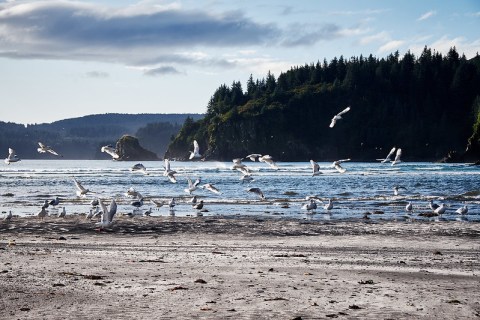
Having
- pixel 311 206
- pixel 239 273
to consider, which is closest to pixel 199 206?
pixel 311 206

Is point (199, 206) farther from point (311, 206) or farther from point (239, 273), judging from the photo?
point (239, 273)

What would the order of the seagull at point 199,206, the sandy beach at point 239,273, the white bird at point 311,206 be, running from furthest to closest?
the seagull at point 199,206, the white bird at point 311,206, the sandy beach at point 239,273

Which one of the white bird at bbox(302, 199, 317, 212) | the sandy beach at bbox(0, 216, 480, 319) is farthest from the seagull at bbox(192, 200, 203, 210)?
the sandy beach at bbox(0, 216, 480, 319)

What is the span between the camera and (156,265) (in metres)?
15.5

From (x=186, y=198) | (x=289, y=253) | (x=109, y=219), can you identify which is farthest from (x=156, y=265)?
(x=186, y=198)

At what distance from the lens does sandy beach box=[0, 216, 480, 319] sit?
1099cm

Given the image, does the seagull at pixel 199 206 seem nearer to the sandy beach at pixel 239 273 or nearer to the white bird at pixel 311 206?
the white bird at pixel 311 206

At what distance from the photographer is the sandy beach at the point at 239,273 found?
1099 cm

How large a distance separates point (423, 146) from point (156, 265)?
188 m

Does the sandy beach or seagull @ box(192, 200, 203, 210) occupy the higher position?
the sandy beach

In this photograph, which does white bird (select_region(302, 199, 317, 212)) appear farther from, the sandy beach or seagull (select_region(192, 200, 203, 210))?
the sandy beach

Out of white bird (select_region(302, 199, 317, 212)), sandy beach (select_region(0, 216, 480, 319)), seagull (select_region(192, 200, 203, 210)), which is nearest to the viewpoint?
sandy beach (select_region(0, 216, 480, 319))

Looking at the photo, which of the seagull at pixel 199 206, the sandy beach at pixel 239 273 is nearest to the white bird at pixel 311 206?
the seagull at pixel 199 206

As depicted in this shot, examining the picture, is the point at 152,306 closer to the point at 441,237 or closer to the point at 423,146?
the point at 441,237
